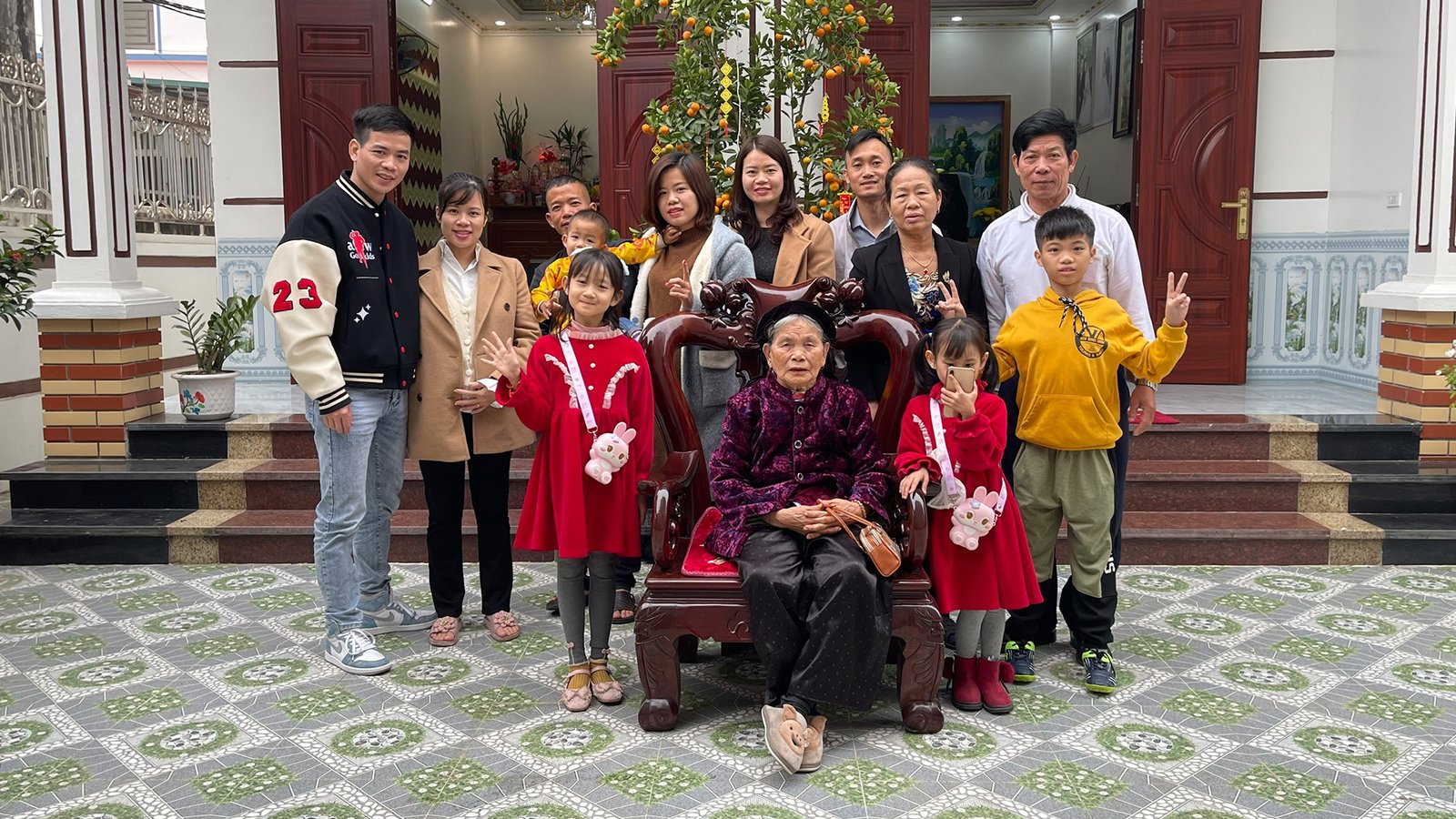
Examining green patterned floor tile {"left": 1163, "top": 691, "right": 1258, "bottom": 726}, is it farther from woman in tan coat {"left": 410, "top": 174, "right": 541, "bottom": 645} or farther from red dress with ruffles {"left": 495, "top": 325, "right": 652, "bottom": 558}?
woman in tan coat {"left": 410, "top": 174, "right": 541, "bottom": 645}

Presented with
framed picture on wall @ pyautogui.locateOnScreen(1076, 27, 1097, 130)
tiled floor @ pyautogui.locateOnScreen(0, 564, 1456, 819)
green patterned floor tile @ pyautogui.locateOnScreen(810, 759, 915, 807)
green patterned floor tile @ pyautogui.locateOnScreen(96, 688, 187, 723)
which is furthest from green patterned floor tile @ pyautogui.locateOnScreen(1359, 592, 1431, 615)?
framed picture on wall @ pyautogui.locateOnScreen(1076, 27, 1097, 130)

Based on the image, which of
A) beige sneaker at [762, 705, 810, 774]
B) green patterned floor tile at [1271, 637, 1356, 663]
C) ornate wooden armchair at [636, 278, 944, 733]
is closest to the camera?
beige sneaker at [762, 705, 810, 774]

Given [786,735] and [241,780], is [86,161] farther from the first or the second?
[786,735]

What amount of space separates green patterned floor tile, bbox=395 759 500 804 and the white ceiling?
858 centimetres

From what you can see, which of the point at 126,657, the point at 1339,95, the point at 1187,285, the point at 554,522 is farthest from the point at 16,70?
the point at 1339,95

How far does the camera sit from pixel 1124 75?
8.53 m

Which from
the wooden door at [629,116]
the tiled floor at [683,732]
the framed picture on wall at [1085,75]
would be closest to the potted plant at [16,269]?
the tiled floor at [683,732]

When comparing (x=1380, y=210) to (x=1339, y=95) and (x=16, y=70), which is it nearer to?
(x=1339, y=95)

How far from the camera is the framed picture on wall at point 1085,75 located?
961 centimetres

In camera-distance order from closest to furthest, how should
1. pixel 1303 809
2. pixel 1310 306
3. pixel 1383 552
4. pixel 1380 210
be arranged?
pixel 1303 809, pixel 1383 552, pixel 1380 210, pixel 1310 306

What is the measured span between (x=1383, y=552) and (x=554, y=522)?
10.6 feet

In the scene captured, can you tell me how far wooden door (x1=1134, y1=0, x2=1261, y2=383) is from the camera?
625 cm

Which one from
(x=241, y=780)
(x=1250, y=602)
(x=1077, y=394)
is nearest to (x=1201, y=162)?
(x=1250, y=602)

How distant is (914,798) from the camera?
2449mm
